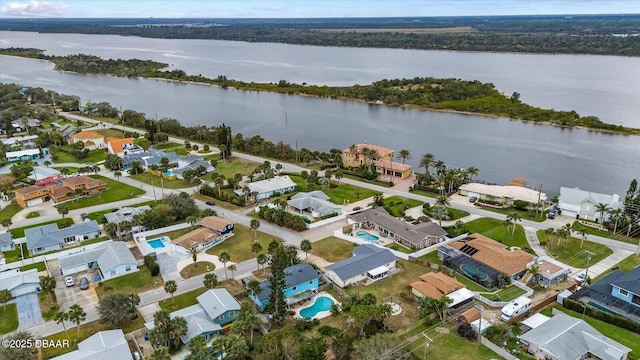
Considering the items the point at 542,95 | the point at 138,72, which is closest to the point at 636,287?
the point at 542,95

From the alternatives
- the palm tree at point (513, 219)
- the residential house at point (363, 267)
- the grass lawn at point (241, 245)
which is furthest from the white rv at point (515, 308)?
the grass lawn at point (241, 245)

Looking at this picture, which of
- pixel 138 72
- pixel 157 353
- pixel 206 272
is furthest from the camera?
pixel 138 72

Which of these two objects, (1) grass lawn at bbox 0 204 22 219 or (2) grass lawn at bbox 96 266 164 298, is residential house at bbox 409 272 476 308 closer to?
(2) grass lawn at bbox 96 266 164 298

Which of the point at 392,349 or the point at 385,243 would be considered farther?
the point at 385,243

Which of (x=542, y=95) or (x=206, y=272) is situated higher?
(x=542, y=95)

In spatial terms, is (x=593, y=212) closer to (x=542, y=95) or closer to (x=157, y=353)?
(x=157, y=353)

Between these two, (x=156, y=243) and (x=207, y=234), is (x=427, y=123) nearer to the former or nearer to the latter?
(x=207, y=234)

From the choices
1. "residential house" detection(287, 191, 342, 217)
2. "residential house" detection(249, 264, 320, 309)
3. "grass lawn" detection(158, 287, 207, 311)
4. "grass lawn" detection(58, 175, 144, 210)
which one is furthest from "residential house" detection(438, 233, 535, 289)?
"grass lawn" detection(58, 175, 144, 210)

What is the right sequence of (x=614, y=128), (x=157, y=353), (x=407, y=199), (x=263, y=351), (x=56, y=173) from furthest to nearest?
(x=614, y=128) → (x=56, y=173) → (x=407, y=199) → (x=263, y=351) → (x=157, y=353)
